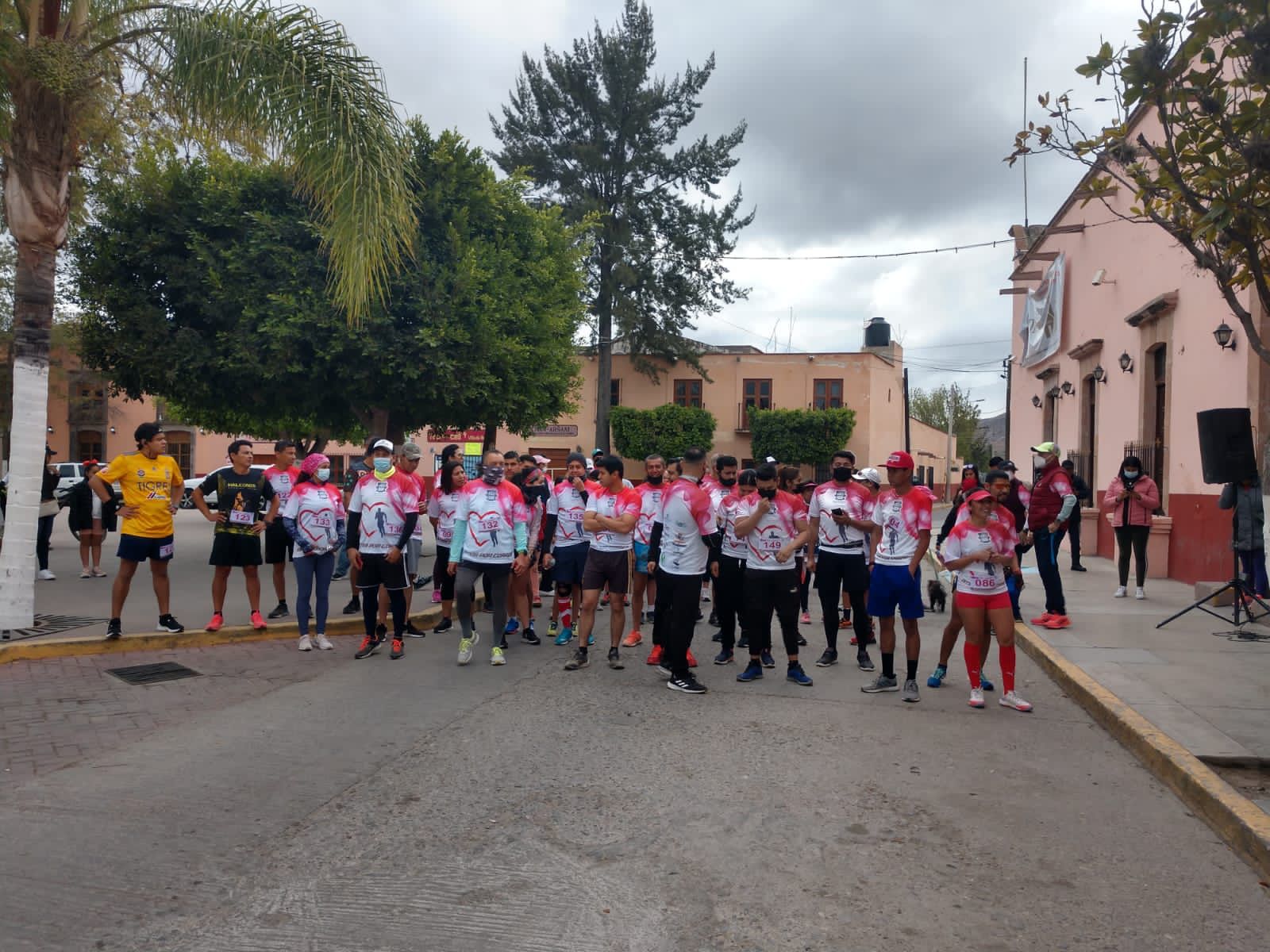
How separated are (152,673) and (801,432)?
3707cm

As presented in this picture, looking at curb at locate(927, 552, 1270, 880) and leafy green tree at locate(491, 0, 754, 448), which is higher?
leafy green tree at locate(491, 0, 754, 448)

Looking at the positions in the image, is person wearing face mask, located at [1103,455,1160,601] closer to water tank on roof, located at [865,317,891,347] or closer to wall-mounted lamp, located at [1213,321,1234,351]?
wall-mounted lamp, located at [1213,321,1234,351]

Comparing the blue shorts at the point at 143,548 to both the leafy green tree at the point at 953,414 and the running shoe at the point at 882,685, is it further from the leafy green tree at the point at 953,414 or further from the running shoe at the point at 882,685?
the leafy green tree at the point at 953,414

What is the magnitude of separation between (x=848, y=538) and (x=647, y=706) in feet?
9.03

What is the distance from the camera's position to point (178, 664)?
8297mm

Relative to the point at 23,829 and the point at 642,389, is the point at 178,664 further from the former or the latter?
the point at 642,389

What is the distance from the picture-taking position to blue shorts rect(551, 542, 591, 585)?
392 inches

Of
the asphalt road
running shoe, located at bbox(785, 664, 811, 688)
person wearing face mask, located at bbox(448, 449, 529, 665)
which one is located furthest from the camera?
person wearing face mask, located at bbox(448, 449, 529, 665)

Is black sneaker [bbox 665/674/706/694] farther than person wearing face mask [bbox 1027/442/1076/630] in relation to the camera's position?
No

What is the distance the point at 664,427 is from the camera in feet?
145

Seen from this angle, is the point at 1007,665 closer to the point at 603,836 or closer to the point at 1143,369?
the point at 603,836

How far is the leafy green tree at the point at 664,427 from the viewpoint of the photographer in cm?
4419

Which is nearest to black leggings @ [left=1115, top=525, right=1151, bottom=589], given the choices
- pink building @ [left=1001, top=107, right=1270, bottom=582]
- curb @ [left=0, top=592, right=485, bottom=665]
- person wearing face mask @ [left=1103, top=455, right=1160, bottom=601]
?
person wearing face mask @ [left=1103, top=455, right=1160, bottom=601]

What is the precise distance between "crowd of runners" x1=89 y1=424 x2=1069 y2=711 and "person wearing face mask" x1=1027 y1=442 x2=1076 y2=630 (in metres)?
0.34
